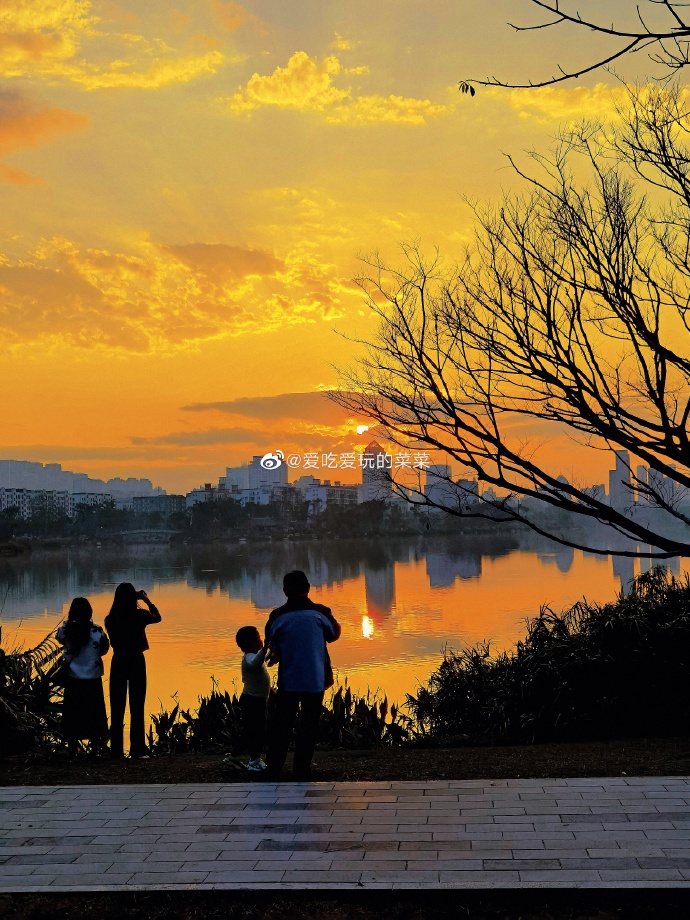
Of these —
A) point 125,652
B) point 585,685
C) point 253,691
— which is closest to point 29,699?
point 125,652

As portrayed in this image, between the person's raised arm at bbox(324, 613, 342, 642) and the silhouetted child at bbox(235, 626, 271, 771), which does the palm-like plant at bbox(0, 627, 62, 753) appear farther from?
the person's raised arm at bbox(324, 613, 342, 642)

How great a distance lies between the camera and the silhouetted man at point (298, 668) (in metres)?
6.48

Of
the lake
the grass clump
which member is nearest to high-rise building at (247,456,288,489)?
the lake

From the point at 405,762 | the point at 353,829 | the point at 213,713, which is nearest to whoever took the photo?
the point at 353,829

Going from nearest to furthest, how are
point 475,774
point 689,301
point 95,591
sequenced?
point 689,301, point 475,774, point 95,591

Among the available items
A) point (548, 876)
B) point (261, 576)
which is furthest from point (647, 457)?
point (261, 576)

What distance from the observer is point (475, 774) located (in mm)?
6762

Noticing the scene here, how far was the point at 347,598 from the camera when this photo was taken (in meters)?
31.7

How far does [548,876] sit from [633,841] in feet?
2.32

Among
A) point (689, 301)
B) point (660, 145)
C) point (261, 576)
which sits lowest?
point (261, 576)

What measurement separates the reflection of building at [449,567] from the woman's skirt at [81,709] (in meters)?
27.3

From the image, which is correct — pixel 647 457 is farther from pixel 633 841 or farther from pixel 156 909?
pixel 156 909

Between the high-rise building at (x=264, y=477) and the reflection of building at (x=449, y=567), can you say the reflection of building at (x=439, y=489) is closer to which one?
the reflection of building at (x=449, y=567)

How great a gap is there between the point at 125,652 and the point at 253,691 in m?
1.38
